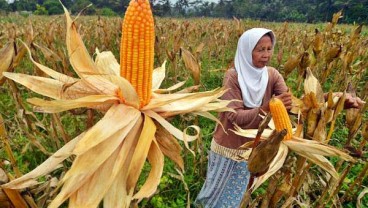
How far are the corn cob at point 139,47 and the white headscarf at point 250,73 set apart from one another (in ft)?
3.89

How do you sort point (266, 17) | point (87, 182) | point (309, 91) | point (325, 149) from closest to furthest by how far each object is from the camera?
1. point (87, 182)
2. point (325, 149)
3. point (309, 91)
4. point (266, 17)

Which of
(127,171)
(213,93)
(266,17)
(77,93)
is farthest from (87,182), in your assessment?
(266,17)

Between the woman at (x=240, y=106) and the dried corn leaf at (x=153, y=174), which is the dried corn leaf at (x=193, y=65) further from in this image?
the dried corn leaf at (x=153, y=174)

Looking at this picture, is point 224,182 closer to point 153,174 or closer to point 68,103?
point 153,174

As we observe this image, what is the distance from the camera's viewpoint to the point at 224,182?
8.13 ft

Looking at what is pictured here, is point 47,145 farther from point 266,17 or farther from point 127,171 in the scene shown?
point 266,17

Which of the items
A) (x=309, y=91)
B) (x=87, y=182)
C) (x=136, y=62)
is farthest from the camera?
(x=309, y=91)

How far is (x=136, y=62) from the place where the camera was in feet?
3.51

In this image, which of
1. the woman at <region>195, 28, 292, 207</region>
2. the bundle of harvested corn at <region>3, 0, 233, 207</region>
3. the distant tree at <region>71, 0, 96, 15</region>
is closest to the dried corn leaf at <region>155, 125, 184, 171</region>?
the bundle of harvested corn at <region>3, 0, 233, 207</region>

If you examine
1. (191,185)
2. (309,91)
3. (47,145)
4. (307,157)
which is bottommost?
(191,185)

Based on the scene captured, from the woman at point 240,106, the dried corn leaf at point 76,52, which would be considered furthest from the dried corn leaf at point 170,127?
the woman at point 240,106

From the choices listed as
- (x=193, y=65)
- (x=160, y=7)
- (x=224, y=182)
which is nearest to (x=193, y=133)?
(x=224, y=182)

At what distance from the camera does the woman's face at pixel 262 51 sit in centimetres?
212

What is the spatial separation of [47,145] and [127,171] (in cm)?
222
